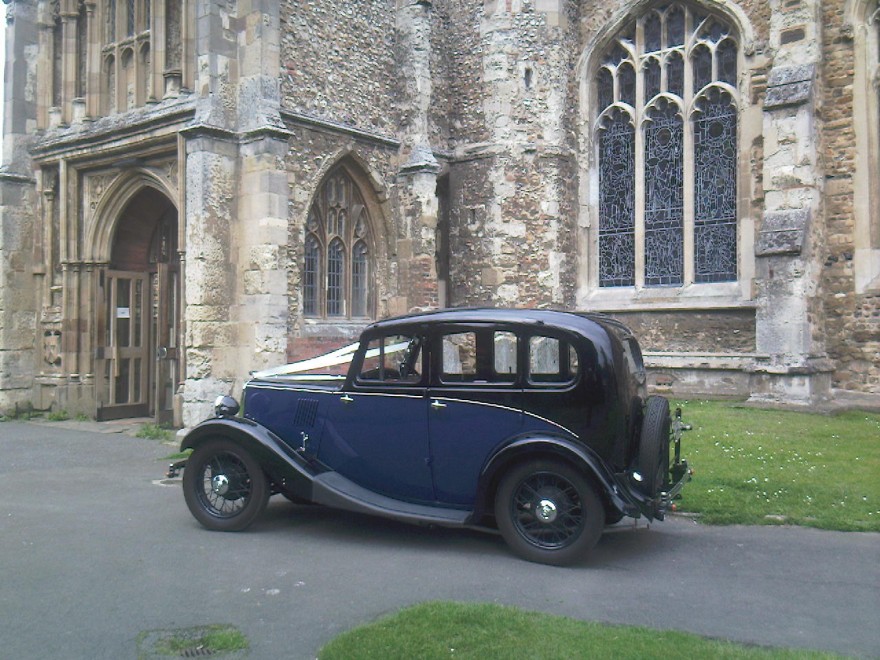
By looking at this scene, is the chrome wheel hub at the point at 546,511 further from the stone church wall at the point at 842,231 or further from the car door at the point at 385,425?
the stone church wall at the point at 842,231

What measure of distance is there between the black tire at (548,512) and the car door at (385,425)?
0.65 metres

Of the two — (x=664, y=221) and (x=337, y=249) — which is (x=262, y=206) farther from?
(x=664, y=221)

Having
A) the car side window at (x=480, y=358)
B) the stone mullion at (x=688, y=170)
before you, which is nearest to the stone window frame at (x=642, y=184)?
the stone mullion at (x=688, y=170)

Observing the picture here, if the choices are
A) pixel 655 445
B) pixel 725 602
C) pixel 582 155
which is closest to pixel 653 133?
pixel 582 155

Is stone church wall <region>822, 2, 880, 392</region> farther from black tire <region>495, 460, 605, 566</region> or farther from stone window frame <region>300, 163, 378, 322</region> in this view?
black tire <region>495, 460, 605, 566</region>

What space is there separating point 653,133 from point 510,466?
11.2m

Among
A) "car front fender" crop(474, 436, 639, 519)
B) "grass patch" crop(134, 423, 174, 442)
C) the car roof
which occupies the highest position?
the car roof

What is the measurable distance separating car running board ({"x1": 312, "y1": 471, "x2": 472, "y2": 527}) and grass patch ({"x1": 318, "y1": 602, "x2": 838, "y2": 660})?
4.82 ft

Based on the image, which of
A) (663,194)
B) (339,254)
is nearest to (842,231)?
(663,194)

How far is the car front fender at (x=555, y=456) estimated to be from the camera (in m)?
5.62

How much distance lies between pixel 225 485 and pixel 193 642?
8.20 ft

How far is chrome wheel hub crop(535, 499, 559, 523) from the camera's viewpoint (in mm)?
5805

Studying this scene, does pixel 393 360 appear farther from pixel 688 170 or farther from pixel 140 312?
pixel 688 170

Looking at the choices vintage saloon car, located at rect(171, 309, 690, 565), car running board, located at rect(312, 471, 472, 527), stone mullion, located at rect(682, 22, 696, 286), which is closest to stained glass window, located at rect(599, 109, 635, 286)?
stone mullion, located at rect(682, 22, 696, 286)
